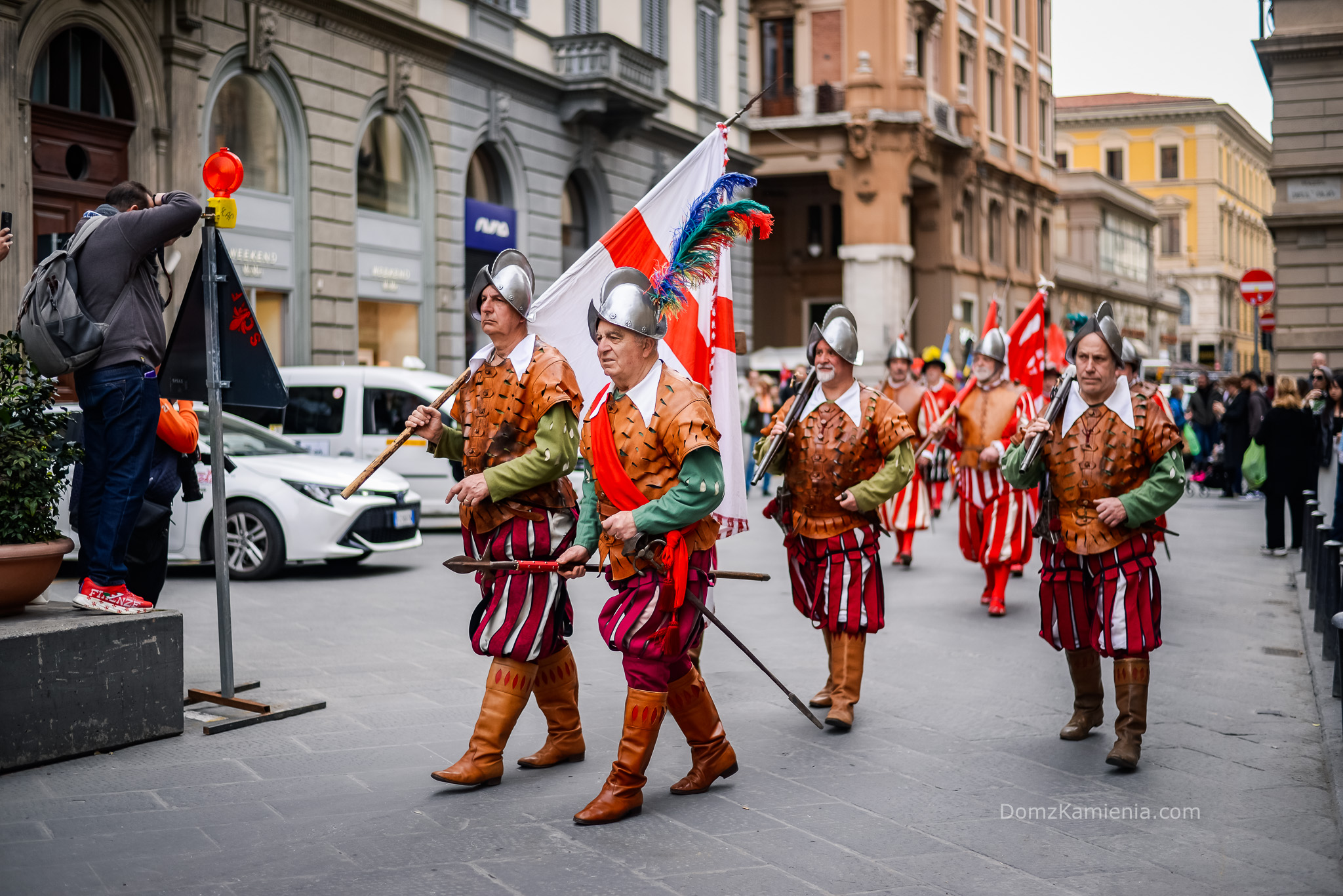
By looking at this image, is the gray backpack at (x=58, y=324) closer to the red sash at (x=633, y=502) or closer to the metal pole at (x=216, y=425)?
the metal pole at (x=216, y=425)

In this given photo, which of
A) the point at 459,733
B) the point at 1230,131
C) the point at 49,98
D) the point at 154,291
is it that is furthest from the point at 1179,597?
the point at 1230,131

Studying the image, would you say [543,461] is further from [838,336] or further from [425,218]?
[425,218]

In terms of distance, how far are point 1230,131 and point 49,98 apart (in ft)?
281

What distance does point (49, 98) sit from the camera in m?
15.7

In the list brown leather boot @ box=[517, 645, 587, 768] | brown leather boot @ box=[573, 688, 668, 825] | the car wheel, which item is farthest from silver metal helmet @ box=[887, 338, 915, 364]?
brown leather boot @ box=[573, 688, 668, 825]

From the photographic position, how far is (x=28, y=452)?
587cm

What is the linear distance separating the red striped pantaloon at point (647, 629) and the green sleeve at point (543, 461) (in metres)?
0.49

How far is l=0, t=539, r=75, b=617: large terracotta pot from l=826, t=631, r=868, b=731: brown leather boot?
3326 millimetres

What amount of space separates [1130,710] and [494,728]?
252cm

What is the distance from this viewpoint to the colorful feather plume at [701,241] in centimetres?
565

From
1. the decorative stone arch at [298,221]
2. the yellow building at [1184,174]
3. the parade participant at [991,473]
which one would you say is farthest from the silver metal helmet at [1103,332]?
the yellow building at [1184,174]

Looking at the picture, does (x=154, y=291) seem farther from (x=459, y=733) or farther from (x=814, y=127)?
(x=814, y=127)

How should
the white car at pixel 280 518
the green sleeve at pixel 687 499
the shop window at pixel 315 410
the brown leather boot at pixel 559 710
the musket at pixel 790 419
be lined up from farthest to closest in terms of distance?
the shop window at pixel 315 410, the white car at pixel 280 518, the musket at pixel 790 419, the brown leather boot at pixel 559 710, the green sleeve at pixel 687 499

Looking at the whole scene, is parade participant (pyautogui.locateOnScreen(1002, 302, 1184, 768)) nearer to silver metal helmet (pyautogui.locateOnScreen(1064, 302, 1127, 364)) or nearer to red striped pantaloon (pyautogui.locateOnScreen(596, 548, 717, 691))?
silver metal helmet (pyautogui.locateOnScreen(1064, 302, 1127, 364))
